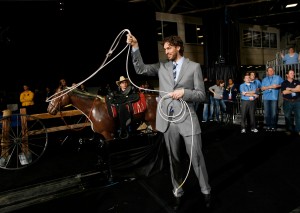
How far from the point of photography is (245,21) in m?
20.3

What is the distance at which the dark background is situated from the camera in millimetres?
Answer: 10203

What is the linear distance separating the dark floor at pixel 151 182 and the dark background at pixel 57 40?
6436 mm

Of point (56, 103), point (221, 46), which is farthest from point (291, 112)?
point (221, 46)

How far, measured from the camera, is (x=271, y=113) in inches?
269

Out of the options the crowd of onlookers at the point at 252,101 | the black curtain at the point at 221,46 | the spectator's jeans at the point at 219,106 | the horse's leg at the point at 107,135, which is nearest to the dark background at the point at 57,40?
the crowd of onlookers at the point at 252,101

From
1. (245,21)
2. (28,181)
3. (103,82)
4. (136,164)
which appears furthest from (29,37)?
(245,21)

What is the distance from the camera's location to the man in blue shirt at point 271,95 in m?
6.68

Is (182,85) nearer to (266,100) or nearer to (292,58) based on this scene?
(266,100)

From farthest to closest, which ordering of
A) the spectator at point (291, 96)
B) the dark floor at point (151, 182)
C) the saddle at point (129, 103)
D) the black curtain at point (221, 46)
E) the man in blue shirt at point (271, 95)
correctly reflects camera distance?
the black curtain at point (221, 46)
the man in blue shirt at point (271, 95)
the spectator at point (291, 96)
the saddle at point (129, 103)
the dark floor at point (151, 182)

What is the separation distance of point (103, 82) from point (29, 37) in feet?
12.5

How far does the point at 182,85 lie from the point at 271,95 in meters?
5.09

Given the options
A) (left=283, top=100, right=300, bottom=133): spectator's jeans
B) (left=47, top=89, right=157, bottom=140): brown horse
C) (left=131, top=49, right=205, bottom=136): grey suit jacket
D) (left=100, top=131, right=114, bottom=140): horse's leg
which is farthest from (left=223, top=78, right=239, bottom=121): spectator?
(left=131, top=49, right=205, bottom=136): grey suit jacket

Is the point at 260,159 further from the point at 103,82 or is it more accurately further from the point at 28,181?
the point at 103,82

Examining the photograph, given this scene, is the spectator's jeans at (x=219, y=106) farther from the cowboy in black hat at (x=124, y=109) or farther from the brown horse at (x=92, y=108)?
the brown horse at (x=92, y=108)
